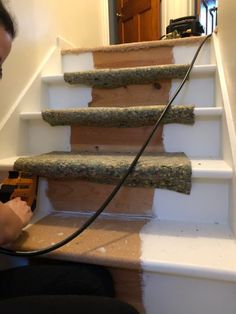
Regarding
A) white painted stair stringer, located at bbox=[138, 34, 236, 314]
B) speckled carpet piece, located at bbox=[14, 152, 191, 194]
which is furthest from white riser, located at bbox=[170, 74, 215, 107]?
white painted stair stringer, located at bbox=[138, 34, 236, 314]

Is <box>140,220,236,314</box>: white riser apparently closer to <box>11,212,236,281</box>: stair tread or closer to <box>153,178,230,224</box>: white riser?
<box>11,212,236,281</box>: stair tread

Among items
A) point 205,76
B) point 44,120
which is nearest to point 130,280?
point 44,120

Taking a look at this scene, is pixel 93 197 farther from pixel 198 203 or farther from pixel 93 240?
pixel 198 203

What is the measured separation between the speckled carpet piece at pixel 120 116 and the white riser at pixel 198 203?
26 centimetres

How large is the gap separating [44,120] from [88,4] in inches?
59.0

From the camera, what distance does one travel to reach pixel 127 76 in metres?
1.18

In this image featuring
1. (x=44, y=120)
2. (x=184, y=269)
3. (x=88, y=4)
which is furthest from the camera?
(x=88, y=4)

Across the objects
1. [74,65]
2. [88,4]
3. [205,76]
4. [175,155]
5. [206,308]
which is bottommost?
[206,308]

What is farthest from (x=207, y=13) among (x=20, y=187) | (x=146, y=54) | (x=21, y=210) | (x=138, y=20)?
(x=21, y=210)

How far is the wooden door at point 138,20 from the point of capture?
10.0 ft

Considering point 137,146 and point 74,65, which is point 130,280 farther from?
point 74,65

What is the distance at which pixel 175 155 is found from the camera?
995 millimetres

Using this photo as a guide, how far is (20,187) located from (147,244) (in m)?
0.43

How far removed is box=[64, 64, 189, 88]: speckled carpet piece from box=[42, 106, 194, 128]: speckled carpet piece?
204 millimetres
